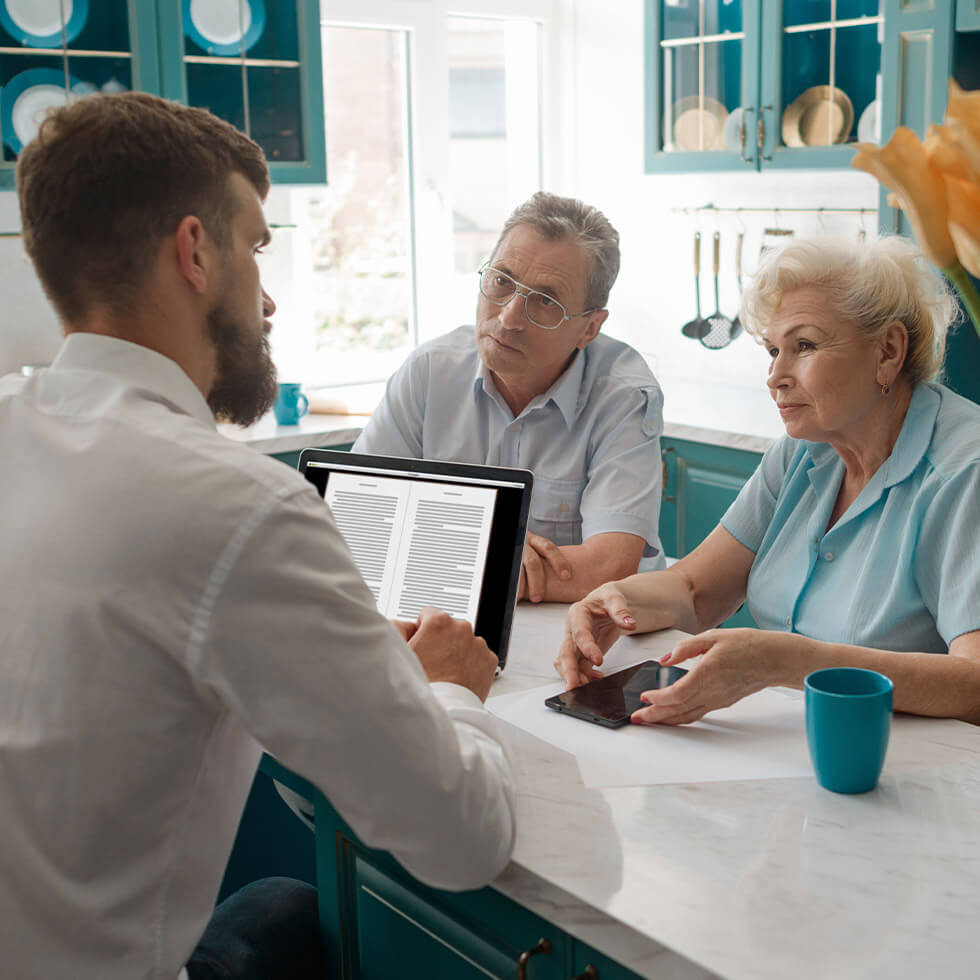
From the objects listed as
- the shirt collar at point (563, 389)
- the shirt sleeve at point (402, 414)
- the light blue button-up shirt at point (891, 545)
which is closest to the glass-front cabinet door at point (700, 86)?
the shirt collar at point (563, 389)

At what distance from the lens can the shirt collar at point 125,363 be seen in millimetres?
999

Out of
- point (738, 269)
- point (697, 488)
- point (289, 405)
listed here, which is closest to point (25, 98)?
point (289, 405)

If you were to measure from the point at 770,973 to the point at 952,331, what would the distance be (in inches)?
91.0

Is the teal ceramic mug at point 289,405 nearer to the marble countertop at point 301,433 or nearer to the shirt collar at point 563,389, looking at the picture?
the marble countertop at point 301,433

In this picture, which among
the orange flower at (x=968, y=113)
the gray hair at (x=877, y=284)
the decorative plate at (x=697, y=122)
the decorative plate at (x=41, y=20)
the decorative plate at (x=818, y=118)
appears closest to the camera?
the orange flower at (x=968, y=113)

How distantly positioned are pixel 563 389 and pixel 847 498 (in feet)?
2.04

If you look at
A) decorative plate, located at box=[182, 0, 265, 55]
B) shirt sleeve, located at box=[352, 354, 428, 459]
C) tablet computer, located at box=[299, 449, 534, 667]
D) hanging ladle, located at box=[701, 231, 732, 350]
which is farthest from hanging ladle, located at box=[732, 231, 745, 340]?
tablet computer, located at box=[299, 449, 534, 667]

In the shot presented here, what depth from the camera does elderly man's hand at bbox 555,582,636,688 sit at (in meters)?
1.41

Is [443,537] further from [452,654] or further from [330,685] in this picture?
[330,685]

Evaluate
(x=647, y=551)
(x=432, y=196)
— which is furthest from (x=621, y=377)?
(x=432, y=196)

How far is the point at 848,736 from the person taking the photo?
3.49 ft

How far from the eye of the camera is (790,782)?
1.12 meters

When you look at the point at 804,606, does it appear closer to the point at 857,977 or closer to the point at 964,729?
the point at 964,729

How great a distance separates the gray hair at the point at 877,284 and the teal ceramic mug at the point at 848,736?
0.76 m
